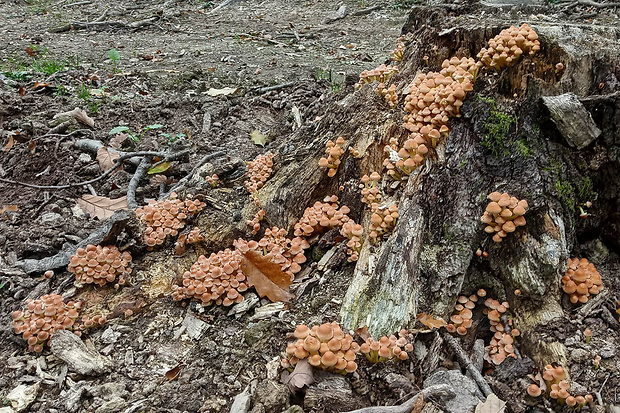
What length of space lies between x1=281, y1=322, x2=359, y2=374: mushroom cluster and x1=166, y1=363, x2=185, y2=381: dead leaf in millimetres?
801

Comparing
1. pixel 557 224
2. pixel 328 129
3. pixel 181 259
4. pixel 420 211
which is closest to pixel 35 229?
pixel 181 259

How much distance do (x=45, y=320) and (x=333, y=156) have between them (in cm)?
241

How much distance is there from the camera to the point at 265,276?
10.5ft

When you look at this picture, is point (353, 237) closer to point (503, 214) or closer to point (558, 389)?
point (503, 214)

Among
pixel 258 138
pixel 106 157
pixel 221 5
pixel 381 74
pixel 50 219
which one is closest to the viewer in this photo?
pixel 381 74

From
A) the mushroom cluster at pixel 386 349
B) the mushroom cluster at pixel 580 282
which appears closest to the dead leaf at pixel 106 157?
the mushroom cluster at pixel 386 349

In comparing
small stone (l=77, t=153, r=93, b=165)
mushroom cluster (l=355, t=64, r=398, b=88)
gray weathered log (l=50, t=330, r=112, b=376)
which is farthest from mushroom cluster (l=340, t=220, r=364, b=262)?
small stone (l=77, t=153, r=93, b=165)

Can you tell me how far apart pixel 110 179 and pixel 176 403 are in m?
3.35

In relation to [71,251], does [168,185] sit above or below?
below

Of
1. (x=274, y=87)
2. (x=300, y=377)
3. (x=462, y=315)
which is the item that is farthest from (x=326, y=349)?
(x=274, y=87)

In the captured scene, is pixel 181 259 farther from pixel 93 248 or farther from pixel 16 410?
pixel 16 410

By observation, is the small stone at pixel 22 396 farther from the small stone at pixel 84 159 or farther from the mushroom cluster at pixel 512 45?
the mushroom cluster at pixel 512 45

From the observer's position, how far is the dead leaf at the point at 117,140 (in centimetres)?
565

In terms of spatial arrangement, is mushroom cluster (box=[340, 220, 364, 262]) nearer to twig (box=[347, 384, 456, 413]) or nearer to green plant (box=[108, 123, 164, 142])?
twig (box=[347, 384, 456, 413])
